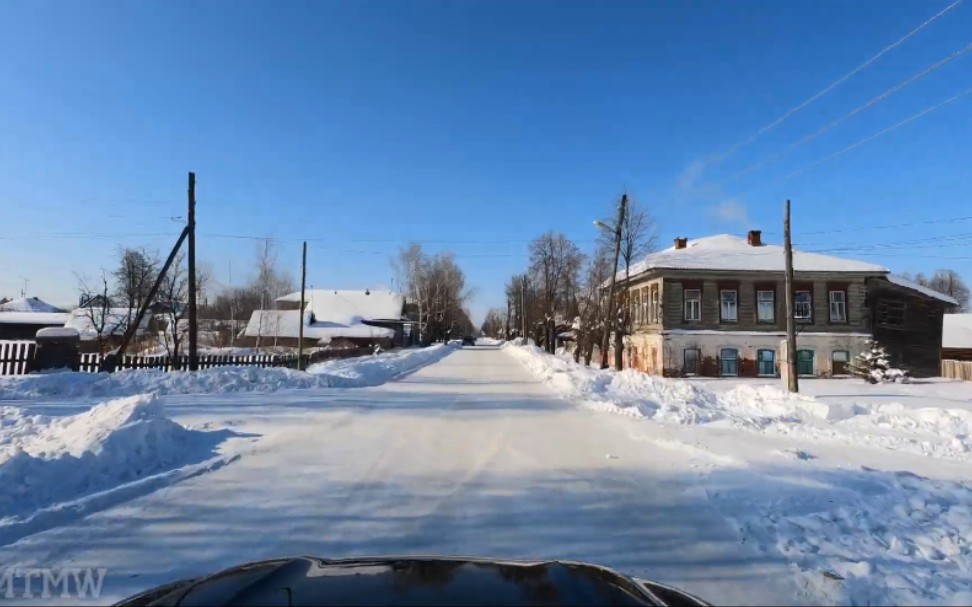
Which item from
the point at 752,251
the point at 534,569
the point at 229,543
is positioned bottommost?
the point at 229,543

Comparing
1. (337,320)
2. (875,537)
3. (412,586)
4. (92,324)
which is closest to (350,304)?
(337,320)

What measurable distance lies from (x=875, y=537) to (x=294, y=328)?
67.8 metres

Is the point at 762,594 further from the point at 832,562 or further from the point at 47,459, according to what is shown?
the point at 47,459

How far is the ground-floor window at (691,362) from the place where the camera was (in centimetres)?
3547

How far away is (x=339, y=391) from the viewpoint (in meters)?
19.0

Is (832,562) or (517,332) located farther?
(517,332)

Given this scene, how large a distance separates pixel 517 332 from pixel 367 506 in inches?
4351

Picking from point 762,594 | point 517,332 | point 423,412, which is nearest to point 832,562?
point 762,594

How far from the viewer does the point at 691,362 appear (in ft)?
117

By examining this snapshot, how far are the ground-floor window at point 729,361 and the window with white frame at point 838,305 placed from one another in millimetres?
6309

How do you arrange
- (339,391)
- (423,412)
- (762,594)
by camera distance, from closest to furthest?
(762,594) → (423,412) → (339,391)

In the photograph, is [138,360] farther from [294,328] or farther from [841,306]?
[294,328]

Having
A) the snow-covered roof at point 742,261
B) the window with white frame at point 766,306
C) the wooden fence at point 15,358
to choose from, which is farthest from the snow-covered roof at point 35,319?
the window with white frame at point 766,306

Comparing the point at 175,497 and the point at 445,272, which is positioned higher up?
the point at 445,272
